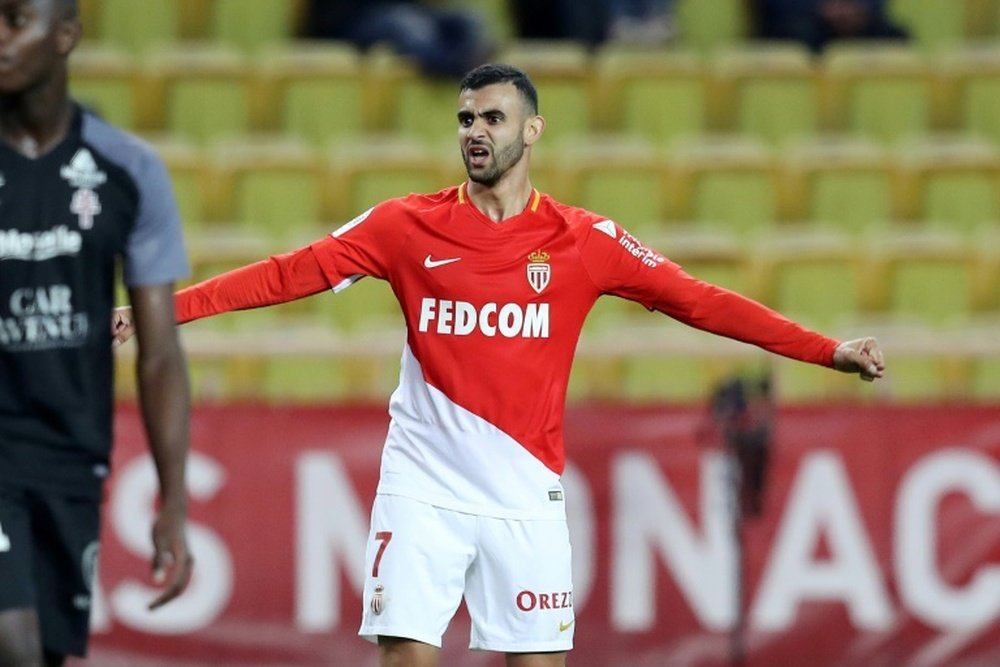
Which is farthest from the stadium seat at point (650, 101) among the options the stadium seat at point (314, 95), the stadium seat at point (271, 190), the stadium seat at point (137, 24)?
the stadium seat at point (137, 24)

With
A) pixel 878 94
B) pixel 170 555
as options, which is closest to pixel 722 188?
pixel 878 94

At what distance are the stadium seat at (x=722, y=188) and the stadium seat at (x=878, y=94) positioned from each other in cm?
107

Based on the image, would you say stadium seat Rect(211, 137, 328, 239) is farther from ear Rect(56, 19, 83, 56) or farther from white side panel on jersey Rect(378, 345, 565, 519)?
ear Rect(56, 19, 83, 56)

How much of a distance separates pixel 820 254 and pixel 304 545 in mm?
3179

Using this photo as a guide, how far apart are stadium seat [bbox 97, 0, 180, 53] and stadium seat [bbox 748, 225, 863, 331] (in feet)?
13.2

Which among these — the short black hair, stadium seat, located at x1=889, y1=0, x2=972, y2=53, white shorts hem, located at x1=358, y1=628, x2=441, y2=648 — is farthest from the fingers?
stadium seat, located at x1=889, y1=0, x2=972, y2=53

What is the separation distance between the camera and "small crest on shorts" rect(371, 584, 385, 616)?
5.47 metres

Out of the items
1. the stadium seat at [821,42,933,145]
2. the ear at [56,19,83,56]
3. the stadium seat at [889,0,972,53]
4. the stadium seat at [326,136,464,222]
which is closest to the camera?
the ear at [56,19,83,56]

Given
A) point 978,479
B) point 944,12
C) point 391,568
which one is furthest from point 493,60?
point 391,568

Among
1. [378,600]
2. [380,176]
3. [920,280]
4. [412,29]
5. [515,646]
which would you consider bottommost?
[515,646]

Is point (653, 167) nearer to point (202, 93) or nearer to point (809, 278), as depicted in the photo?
point (809, 278)

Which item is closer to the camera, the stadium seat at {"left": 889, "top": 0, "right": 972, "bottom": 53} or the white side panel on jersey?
the white side panel on jersey

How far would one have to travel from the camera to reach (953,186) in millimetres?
10930

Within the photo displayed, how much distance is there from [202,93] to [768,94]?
332 cm
